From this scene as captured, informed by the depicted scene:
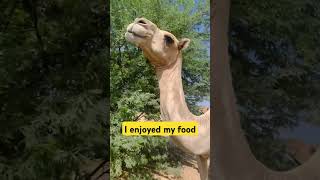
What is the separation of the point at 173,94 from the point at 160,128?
0.57 ft

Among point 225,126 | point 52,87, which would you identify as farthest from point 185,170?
point 52,87

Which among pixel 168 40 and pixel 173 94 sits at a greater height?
pixel 168 40

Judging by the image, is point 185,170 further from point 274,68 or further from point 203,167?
point 274,68

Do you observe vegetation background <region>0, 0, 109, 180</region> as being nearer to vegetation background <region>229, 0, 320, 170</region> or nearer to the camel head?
the camel head

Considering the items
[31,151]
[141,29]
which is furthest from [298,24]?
[31,151]

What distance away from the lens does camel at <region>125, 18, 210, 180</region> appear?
3.09 meters

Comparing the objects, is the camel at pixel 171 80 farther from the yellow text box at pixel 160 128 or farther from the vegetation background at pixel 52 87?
the vegetation background at pixel 52 87

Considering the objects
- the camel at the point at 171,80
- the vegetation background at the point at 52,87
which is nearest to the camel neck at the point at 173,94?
the camel at the point at 171,80

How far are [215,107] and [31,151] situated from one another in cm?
92

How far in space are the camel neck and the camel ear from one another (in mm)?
41

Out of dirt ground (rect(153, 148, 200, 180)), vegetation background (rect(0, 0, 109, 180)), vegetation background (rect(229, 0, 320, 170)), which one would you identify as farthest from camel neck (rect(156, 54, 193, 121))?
vegetation background (rect(229, 0, 320, 170))

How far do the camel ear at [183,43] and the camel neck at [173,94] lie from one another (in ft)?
0.13

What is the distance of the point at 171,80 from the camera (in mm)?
3117

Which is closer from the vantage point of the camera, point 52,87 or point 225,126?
point 52,87
